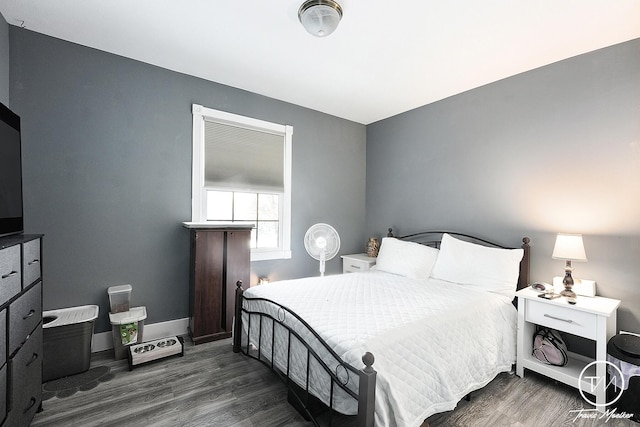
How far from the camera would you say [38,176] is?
2.43 meters

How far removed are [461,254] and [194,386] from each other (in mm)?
2596

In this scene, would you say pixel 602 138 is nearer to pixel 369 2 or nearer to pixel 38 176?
pixel 369 2

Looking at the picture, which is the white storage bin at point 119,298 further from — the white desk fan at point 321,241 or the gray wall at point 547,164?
the gray wall at point 547,164

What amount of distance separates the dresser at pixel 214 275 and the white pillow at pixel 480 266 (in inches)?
81.3

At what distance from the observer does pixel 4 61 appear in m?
2.24

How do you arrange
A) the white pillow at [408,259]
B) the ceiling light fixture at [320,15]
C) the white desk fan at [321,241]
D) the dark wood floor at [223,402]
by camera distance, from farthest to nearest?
the white desk fan at [321,241] → the white pillow at [408,259] → the ceiling light fixture at [320,15] → the dark wood floor at [223,402]

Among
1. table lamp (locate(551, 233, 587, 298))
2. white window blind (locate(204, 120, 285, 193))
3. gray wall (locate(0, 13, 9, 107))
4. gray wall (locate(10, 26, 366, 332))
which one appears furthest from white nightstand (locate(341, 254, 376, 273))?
gray wall (locate(0, 13, 9, 107))

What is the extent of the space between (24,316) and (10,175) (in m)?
0.82

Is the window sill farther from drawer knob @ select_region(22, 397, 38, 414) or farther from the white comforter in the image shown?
drawer knob @ select_region(22, 397, 38, 414)

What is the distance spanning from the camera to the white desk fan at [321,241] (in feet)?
10.7

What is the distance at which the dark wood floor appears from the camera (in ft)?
6.03

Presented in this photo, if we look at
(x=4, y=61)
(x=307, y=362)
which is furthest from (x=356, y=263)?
(x=4, y=61)

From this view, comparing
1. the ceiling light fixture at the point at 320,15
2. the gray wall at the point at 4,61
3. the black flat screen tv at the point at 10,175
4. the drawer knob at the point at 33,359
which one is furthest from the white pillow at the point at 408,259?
the gray wall at the point at 4,61

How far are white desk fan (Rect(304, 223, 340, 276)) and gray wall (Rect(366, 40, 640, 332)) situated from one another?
126cm
